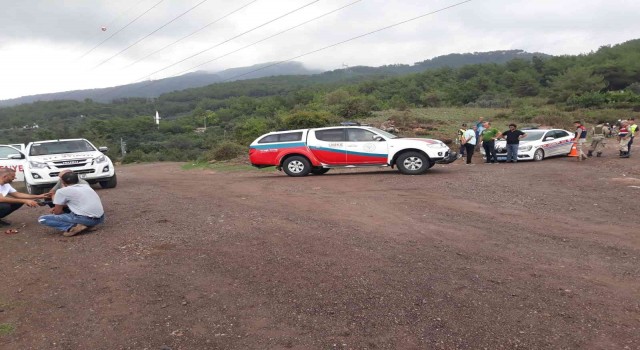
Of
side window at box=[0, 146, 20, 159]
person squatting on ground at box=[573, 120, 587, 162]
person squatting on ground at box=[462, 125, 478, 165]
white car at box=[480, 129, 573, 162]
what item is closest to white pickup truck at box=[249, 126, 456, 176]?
person squatting on ground at box=[462, 125, 478, 165]

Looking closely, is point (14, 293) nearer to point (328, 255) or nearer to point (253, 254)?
point (253, 254)

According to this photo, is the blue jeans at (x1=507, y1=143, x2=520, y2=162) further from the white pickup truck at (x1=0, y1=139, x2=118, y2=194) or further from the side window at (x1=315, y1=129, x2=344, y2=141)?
the white pickup truck at (x1=0, y1=139, x2=118, y2=194)

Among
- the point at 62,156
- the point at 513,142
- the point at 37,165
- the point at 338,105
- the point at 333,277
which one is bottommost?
the point at 333,277

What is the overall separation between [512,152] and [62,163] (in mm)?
14664

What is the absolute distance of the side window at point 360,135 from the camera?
561 inches

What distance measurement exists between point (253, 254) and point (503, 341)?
314 cm

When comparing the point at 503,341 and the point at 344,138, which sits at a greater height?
the point at 344,138

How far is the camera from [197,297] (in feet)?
14.5

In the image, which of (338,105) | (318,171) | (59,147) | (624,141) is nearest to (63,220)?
(59,147)

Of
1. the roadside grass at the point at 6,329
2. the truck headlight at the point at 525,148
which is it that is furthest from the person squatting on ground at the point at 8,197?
the truck headlight at the point at 525,148

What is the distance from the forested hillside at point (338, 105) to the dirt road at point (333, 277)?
67.1 ft

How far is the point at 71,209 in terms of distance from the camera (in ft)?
22.7

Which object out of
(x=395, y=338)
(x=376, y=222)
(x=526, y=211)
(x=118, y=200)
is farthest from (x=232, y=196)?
(x=395, y=338)

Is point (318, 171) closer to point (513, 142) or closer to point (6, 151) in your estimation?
point (513, 142)
